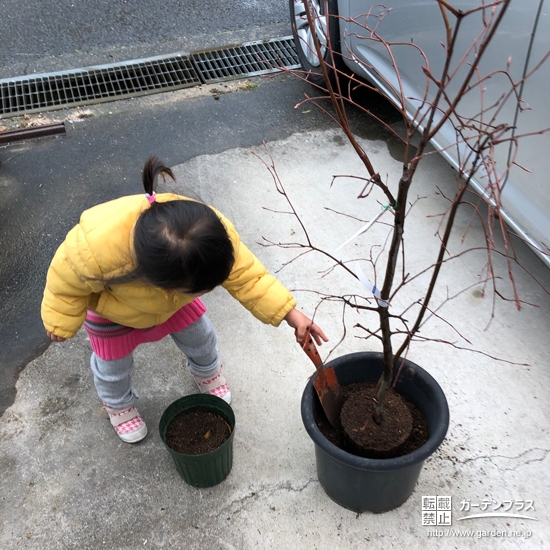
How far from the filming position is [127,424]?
2.09 meters

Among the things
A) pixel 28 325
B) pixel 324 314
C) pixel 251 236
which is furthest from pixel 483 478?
pixel 28 325

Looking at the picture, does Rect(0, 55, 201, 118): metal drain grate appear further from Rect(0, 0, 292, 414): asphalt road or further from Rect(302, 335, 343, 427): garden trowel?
Rect(302, 335, 343, 427): garden trowel

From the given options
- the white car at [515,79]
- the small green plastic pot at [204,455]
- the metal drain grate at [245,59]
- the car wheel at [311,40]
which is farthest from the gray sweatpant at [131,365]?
the metal drain grate at [245,59]

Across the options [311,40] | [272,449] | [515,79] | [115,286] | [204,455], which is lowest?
[272,449]

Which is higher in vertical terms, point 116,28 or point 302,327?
point 302,327

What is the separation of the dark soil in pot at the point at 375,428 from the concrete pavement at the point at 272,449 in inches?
9.5

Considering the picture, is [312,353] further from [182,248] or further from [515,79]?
[515,79]

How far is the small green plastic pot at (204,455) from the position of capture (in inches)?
71.8

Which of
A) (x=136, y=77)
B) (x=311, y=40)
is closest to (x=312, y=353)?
(x=311, y=40)

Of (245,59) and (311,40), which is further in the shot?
(245,59)

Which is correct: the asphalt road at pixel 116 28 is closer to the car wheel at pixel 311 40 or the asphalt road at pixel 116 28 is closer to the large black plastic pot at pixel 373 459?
the car wheel at pixel 311 40

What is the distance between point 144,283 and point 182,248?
0.24 m

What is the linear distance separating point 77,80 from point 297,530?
3514 millimetres

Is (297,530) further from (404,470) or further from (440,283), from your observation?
(440,283)
